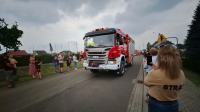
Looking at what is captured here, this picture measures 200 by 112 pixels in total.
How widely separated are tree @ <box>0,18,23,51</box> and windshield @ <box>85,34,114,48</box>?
144 feet

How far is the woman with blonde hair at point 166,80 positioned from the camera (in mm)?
3428

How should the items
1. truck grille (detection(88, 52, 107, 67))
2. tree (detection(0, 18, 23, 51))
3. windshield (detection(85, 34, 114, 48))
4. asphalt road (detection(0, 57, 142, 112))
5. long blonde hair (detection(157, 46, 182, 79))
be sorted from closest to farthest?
long blonde hair (detection(157, 46, 182, 79))
asphalt road (detection(0, 57, 142, 112))
truck grille (detection(88, 52, 107, 67))
windshield (detection(85, 34, 114, 48))
tree (detection(0, 18, 23, 51))

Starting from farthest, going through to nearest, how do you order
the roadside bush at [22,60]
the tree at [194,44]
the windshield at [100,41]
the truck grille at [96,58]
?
the tree at [194,44]
the roadside bush at [22,60]
the windshield at [100,41]
the truck grille at [96,58]

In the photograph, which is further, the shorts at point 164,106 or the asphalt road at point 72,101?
the asphalt road at point 72,101

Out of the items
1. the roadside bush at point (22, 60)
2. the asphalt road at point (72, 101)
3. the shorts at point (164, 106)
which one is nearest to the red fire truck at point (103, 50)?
the asphalt road at point (72, 101)

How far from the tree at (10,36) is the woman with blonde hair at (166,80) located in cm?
5570

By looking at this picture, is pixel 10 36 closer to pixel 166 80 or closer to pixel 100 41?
pixel 100 41

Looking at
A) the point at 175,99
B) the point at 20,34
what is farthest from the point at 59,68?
the point at 20,34

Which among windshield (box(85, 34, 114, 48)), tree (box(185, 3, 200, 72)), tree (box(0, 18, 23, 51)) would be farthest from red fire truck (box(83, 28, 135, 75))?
tree (box(0, 18, 23, 51))

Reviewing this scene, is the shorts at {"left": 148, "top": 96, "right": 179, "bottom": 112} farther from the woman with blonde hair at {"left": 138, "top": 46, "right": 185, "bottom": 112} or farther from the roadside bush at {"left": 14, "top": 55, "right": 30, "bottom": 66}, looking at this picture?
the roadside bush at {"left": 14, "top": 55, "right": 30, "bottom": 66}

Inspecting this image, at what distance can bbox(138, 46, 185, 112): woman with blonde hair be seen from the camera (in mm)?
3428

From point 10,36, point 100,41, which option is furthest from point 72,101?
point 10,36

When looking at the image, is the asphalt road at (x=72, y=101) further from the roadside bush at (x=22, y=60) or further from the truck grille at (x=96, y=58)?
the roadside bush at (x=22, y=60)

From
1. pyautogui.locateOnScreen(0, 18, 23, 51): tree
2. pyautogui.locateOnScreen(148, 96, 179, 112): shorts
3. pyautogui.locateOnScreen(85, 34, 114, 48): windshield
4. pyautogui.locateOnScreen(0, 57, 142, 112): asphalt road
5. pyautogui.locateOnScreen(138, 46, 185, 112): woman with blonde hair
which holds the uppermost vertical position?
pyautogui.locateOnScreen(0, 18, 23, 51): tree
